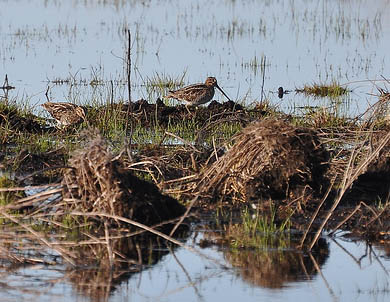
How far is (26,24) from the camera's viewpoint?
2334 centimetres

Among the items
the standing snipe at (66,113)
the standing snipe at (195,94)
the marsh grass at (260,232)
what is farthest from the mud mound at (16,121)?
the marsh grass at (260,232)

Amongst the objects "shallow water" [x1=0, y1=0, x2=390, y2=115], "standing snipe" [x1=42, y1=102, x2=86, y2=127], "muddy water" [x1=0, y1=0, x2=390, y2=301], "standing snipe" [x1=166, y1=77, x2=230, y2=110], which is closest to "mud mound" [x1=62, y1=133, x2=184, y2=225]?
"muddy water" [x1=0, y1=0, x2=390, y2=301]

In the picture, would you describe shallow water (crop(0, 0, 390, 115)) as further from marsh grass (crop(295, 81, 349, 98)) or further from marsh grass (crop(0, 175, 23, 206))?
marsh grass (crop(0, 175, 23, 206))

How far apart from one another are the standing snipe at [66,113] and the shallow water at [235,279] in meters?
4.95

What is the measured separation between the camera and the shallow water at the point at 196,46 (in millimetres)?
16750

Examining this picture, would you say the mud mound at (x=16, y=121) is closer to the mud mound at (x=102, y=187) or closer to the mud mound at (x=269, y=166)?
the mud mound at (x=269, y=166)

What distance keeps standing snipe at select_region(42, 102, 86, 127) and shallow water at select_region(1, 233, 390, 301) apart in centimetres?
495

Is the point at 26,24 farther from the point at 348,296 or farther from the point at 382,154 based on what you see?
the point at 348,296

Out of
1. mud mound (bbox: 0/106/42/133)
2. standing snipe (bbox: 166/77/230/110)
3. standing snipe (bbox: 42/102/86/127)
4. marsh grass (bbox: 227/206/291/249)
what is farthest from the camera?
standing snipe (bbox: 166/77/230/110)

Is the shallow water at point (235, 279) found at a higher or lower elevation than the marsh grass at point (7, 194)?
lower

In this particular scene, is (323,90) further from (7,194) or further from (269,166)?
(7,194)

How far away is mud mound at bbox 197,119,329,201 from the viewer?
9.23 meters

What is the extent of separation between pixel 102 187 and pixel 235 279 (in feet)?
4.87

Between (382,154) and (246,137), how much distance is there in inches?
56.2
